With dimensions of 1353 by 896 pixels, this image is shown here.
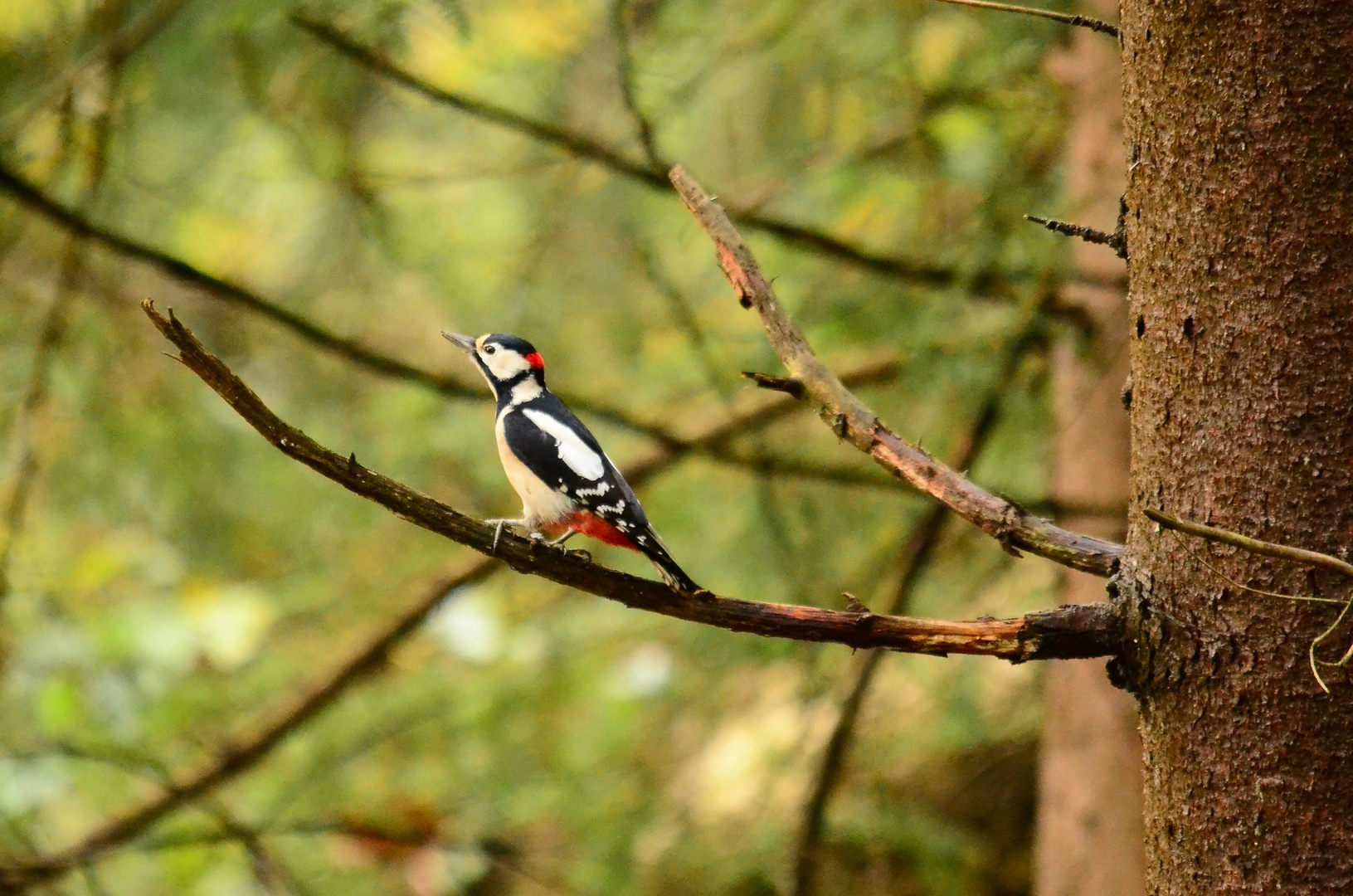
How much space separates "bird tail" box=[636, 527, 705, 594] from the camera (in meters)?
1.91

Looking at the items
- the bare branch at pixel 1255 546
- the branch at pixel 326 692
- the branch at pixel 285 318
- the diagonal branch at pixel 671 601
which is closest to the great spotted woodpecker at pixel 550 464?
the branch at pixel 285 318

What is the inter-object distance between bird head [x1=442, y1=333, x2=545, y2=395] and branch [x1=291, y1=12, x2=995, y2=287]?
509 millimetres

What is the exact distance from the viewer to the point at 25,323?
3.93 meters

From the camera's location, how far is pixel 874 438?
5.90 ft

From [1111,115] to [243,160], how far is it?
10.5 ft

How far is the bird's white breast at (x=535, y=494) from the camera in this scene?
2.66 meters

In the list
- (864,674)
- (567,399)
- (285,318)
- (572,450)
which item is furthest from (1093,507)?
(285,318)

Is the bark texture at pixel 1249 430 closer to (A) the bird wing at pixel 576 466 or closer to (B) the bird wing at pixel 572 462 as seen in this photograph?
(A) the bird wing at pixel 576 466

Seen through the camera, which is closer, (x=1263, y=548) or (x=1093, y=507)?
(x=1263, y=548)

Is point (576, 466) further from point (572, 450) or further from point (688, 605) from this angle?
point (688, 605)

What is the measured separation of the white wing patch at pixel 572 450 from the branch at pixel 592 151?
63 cm

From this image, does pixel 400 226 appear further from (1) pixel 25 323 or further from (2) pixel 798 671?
(2) pixel 798 671

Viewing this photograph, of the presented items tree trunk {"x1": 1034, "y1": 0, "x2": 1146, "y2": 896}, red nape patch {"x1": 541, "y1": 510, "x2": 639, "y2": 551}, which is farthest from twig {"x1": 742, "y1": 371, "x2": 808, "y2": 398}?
tree trunk {"x1": 1034, "y1": 0, "x2": 1146, "y2": 896}

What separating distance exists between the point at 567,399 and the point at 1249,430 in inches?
86.3
